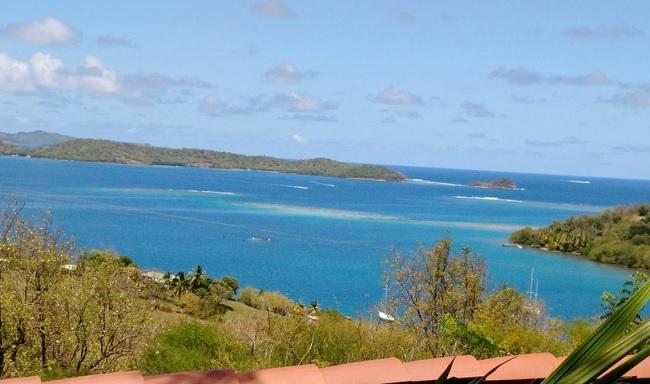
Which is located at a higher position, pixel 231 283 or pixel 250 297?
pixel 231 283

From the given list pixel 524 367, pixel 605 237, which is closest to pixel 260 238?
pixel 605 237

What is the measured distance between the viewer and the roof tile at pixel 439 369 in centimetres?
257

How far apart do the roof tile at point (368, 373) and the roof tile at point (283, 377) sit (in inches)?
1.6

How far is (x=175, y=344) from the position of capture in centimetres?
1385

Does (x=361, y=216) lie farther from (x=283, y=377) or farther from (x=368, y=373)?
(x=283, y=377)

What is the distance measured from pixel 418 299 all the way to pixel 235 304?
18.3 meters

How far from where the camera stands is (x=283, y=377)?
243 cm

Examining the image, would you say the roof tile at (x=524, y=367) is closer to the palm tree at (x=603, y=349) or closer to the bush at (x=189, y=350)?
the palm tree at (x=603, y=349)

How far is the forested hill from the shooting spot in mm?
72375

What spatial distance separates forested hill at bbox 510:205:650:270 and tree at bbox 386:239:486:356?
160 feet

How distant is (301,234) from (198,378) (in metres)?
74.6

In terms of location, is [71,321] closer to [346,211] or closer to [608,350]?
[608,350]

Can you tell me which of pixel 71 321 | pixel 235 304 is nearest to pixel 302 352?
pixel 71 321

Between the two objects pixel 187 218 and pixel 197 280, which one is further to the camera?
pixel 187 218
